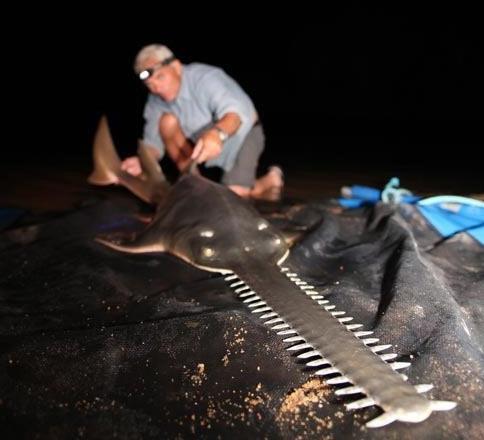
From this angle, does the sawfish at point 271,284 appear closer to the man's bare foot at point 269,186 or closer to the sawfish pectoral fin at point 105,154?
the sawfish pectoral fin at point 105,154

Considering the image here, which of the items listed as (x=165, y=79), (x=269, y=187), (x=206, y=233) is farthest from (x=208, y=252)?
(x=269, y=187)

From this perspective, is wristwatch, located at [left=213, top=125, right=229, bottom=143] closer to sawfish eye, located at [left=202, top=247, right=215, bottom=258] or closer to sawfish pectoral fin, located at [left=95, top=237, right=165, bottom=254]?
sawfish pectoral fin, located at [left=95, top=237, right=165, bottom=254]

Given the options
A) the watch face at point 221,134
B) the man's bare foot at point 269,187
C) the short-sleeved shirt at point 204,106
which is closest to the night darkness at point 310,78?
the man's bare foot at point 269,187

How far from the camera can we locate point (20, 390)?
4.45ft

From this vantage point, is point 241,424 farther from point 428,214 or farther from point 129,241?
point 428,214

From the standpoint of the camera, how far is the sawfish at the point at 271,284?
1.21 m

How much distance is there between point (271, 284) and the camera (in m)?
1.92

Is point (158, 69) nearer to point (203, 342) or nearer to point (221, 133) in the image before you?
point (221, 133)

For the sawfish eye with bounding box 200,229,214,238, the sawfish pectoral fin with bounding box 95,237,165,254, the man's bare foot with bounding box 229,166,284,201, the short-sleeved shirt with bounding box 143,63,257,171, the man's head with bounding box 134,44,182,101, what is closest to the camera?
the sawfish eye with bounding box 200,229,214,238

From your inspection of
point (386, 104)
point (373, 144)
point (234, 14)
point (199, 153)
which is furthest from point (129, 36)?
point (199, 153)

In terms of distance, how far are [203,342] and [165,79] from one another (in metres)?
2.80

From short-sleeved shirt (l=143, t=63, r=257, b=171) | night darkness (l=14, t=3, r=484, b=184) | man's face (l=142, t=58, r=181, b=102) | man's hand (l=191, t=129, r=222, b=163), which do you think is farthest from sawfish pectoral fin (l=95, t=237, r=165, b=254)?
night darkness (l=14, t=3, r=484, b=184)

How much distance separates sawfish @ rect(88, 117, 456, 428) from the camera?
121 centimetres

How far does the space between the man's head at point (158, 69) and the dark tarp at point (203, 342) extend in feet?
5.67
